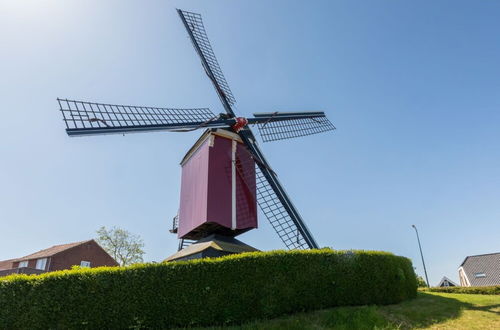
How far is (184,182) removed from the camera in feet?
44.0

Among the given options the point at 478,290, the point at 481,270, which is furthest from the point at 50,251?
the point at 481,270

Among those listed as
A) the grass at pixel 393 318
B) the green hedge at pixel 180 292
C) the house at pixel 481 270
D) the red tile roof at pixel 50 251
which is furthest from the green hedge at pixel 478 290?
the red tile roof at pixel 50 251

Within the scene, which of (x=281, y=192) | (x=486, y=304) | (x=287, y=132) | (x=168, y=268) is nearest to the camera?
(x=168, y=268)

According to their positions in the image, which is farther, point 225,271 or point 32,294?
point 225,271

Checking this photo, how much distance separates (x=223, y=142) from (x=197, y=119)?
1319mm

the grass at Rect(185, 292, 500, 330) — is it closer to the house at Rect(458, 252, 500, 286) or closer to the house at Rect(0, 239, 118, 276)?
the house at Rect(0, 239, 118, 276)

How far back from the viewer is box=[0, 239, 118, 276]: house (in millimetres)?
29109

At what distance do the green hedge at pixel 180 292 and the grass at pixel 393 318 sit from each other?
0.40 metres

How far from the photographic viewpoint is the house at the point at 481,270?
3469 centimetres

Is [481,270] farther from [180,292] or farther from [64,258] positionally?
[64,258]

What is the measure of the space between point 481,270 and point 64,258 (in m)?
42.9

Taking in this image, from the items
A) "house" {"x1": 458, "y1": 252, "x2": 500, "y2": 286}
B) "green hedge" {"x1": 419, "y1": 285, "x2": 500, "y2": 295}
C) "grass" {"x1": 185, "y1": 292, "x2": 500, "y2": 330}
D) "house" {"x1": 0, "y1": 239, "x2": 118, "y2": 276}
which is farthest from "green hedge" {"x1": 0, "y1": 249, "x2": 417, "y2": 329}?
"house" {"x1": 458, "y1": 252, "x2": 500, "y2": 286}

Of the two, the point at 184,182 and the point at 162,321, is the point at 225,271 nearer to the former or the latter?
the point at 162,321

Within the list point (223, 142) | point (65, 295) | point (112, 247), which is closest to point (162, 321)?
point (65, 295)
